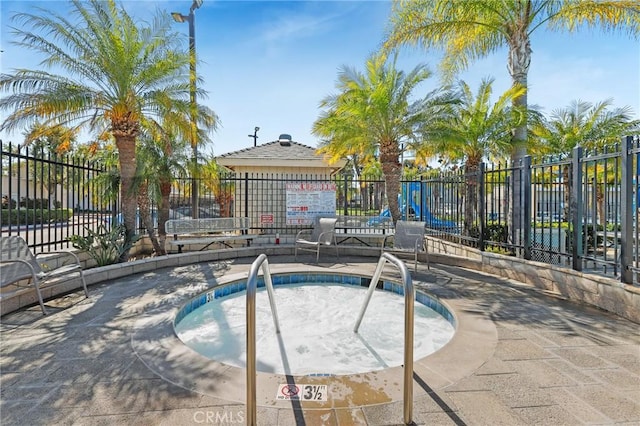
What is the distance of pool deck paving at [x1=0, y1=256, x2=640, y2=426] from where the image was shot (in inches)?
97.2

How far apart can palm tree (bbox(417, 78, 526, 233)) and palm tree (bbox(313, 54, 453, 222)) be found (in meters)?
0.75

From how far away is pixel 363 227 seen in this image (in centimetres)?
1047

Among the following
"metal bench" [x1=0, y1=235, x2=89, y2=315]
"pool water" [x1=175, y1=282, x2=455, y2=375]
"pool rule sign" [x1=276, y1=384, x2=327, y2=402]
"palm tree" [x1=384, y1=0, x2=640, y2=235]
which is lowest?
"pool water" [x1=175, y1=282, x2=455, y2=375]

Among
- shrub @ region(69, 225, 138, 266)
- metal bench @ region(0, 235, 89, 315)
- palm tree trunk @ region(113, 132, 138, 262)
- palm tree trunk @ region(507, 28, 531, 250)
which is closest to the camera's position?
metal bench @ region(0, 235, 89, 315)

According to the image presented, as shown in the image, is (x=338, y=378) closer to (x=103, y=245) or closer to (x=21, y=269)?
(x=21, y=269)

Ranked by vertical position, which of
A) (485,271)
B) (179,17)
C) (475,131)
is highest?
(179,17)

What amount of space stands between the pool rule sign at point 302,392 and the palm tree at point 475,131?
787cm

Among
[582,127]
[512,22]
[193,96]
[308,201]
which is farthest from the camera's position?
[582,127]

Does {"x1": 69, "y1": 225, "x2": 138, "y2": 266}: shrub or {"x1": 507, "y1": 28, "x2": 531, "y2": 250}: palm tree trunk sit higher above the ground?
{"x1": 507, "y1": 28, "x2": 531, "y2": 250}: palm tree trunk

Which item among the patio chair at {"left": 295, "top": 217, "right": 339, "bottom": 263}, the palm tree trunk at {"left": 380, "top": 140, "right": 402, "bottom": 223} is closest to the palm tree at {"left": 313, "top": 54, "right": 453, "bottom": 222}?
the palm tree trunk at {"left": 380, "top": 140, "right": 402, "bottom": 223}

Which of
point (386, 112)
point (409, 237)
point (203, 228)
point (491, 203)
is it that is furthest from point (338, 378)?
point (491, 203)

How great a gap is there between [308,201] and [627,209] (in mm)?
8354

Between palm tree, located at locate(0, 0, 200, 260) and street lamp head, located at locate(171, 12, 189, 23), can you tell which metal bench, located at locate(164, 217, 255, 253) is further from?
street lamp head, located at locate(171, 12, 189, 23)

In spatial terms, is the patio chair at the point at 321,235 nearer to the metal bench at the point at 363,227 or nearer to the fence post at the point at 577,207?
the metal bench at the point at 363,227
